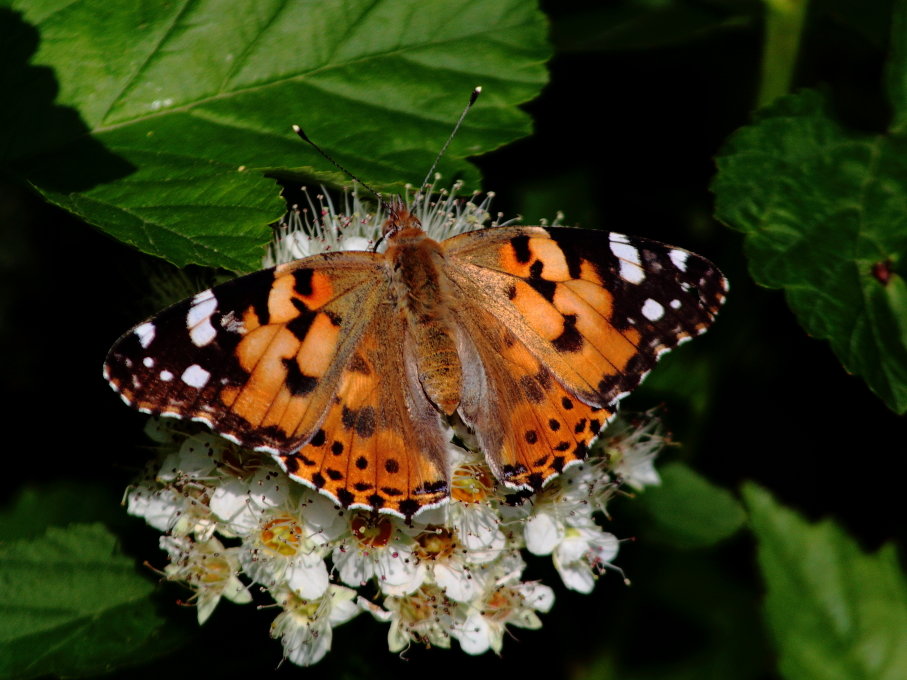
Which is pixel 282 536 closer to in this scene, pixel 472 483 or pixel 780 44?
pixel 472 483

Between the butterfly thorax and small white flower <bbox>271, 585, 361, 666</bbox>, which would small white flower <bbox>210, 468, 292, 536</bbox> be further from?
the butterfly thorax

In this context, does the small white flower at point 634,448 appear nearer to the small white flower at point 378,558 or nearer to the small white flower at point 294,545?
the small white flower at point 378,558

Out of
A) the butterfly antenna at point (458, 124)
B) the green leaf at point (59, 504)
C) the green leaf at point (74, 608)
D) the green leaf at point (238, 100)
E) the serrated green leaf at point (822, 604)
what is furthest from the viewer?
the green leaf at point (59, 504)

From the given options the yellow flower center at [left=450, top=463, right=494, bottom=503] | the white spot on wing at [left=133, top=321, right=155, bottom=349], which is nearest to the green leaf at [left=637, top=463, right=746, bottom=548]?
the yellow flower center at [left=450, top=463, right=494, bottom=503]

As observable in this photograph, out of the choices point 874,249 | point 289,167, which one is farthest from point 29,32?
point 874,249

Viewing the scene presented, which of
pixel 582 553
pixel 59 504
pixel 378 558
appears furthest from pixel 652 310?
pixel 59 504

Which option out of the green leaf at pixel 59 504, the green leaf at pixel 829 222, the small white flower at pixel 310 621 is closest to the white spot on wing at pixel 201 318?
the small white flower at pixel 310 621
